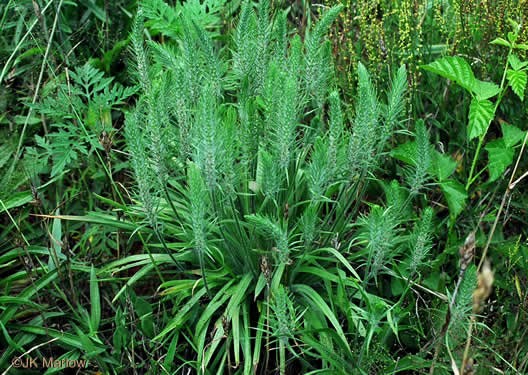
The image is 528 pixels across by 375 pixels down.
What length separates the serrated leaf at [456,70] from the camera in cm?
189

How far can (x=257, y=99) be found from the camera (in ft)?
6.05

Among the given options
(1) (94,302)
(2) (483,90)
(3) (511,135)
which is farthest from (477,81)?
(1) (94,302)

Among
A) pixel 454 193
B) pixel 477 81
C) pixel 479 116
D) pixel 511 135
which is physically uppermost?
pixel 477 81

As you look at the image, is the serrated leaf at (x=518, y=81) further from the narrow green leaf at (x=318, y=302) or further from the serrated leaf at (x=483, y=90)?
the narrow green leaf at (x=318, y=302)

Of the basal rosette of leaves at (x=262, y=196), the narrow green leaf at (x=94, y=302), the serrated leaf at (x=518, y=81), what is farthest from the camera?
the narrow green leaf at (x=94, y=302)

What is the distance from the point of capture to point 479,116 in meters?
1.90

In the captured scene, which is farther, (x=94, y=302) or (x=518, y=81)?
(x=94, y=302)

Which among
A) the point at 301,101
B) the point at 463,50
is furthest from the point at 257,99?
the point at 463,50

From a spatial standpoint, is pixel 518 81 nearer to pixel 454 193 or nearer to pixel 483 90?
pixel 483 90

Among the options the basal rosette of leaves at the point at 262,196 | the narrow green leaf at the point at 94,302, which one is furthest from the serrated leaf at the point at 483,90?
the narrow green leaf at the point at 94,302

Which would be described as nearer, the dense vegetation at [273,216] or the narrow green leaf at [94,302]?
the dense vegetation at [273,216]

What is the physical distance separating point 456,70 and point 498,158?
407 millimetres

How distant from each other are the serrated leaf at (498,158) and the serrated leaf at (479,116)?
0.19 meters

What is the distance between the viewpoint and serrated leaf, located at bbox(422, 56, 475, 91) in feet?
6.19
